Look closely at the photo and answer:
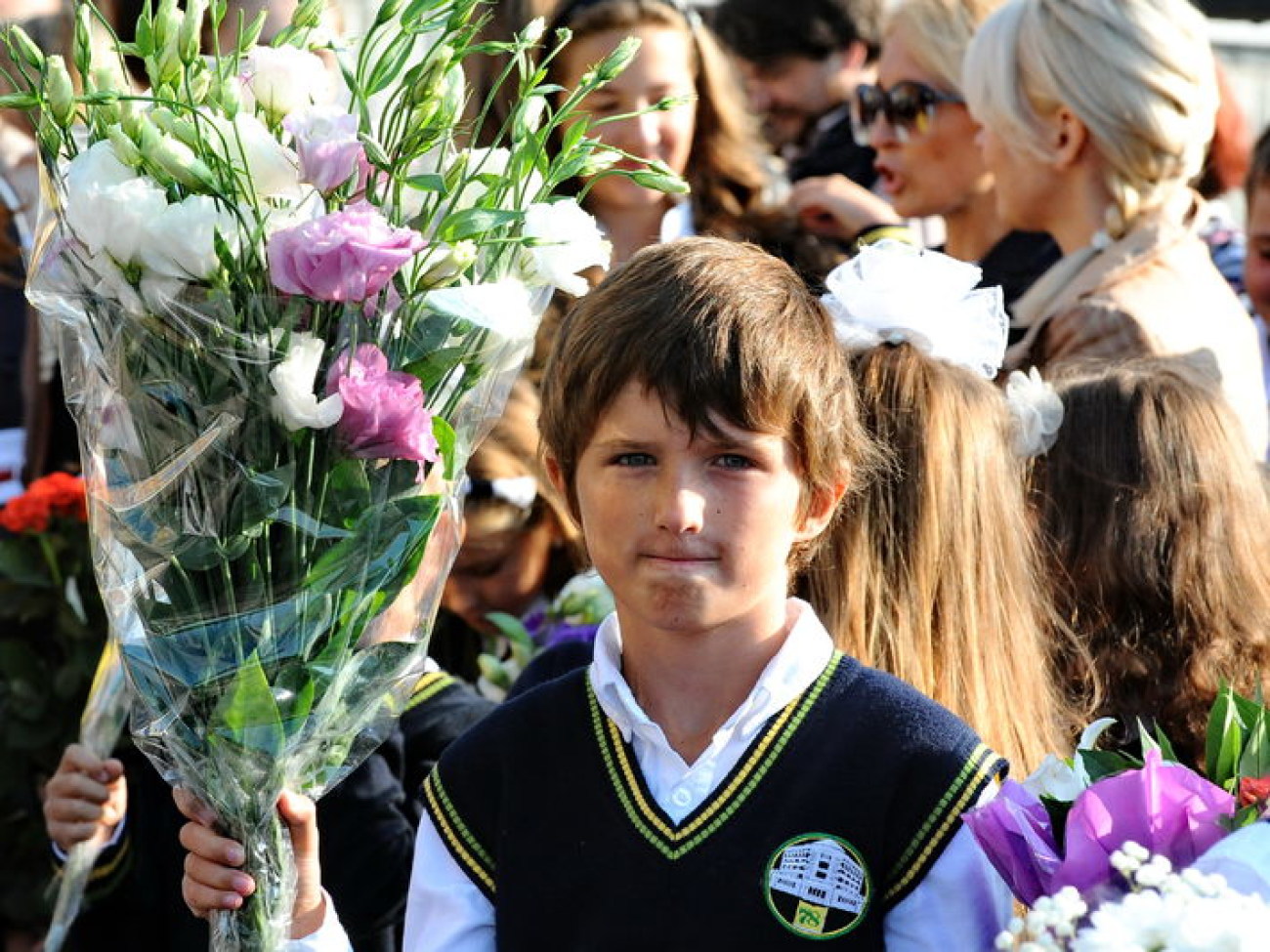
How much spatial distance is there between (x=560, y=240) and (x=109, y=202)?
0.46m

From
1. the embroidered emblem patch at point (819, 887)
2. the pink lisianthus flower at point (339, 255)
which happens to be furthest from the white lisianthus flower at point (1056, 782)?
the pink lisianthus flower at point (339, 255)

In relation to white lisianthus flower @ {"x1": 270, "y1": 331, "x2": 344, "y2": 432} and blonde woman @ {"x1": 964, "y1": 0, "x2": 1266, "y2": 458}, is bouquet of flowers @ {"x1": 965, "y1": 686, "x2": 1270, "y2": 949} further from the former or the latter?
blonde woman @ {"x1": 964, "y1": 0, "x2": 1266, "y2": 458}

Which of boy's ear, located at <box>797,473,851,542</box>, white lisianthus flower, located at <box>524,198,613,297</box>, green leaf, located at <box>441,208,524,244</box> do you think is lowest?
boy's ear, located at <box>797,473,851,542</box>

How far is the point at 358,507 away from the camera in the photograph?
6.46 feet

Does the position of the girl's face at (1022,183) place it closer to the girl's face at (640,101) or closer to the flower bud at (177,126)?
the girl's face at (640,101)

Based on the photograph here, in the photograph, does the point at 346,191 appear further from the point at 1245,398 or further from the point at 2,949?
the point at 2,949

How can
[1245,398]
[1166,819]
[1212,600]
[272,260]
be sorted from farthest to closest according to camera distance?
[1245,398]
[1212,600]
[272,260]
[1166,819]

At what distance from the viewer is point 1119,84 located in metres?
3.50

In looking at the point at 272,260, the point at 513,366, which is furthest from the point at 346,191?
the point at 513,366

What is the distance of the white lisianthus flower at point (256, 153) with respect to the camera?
6.07 ft

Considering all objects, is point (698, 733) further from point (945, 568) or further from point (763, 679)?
point (945, 568)

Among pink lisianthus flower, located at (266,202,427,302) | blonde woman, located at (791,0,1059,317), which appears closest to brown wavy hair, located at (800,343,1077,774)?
pink lisianthus flower, located at (266,202,427,302)

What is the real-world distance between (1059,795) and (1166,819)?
12 cm

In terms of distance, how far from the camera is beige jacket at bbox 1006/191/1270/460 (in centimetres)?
338
